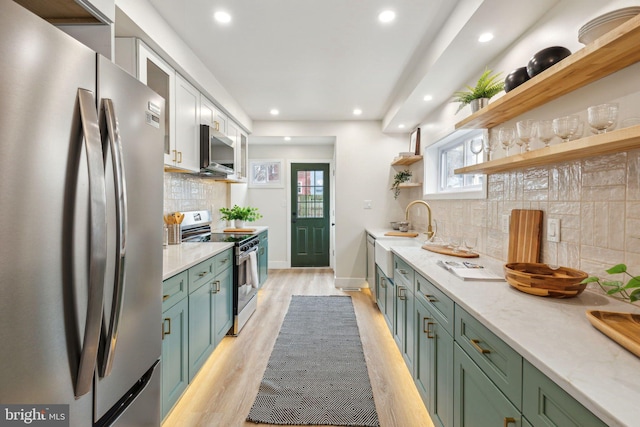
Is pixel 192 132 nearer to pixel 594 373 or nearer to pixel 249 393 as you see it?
pixel 249 393

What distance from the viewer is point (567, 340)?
2.61 feet

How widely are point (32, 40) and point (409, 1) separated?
1.87m

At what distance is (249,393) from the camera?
74.2 inches

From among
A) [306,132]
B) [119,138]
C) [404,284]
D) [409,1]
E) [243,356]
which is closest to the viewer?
[119,138]

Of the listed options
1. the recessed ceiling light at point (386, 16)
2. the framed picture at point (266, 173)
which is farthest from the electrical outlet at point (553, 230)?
the framed picture at point (266, 173)

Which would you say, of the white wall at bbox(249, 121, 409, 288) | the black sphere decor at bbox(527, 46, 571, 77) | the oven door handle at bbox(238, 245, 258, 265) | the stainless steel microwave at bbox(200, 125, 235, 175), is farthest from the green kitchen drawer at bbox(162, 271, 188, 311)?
the white wall at bbox(249, 121, 409, 288)

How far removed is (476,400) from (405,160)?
3089mm

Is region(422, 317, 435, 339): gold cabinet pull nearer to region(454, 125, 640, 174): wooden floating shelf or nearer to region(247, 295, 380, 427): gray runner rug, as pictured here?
region(247, 295, 380, 427): gray runner rug

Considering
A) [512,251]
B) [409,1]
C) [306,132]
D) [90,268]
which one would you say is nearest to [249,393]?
[90,268]

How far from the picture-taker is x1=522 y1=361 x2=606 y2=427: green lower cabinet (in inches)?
24.0

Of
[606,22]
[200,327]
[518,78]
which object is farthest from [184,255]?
[606,22]

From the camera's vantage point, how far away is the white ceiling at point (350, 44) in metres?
1.75

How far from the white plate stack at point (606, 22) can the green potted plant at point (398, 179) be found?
290 cm

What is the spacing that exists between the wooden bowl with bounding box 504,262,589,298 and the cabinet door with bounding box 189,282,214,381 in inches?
70.0
